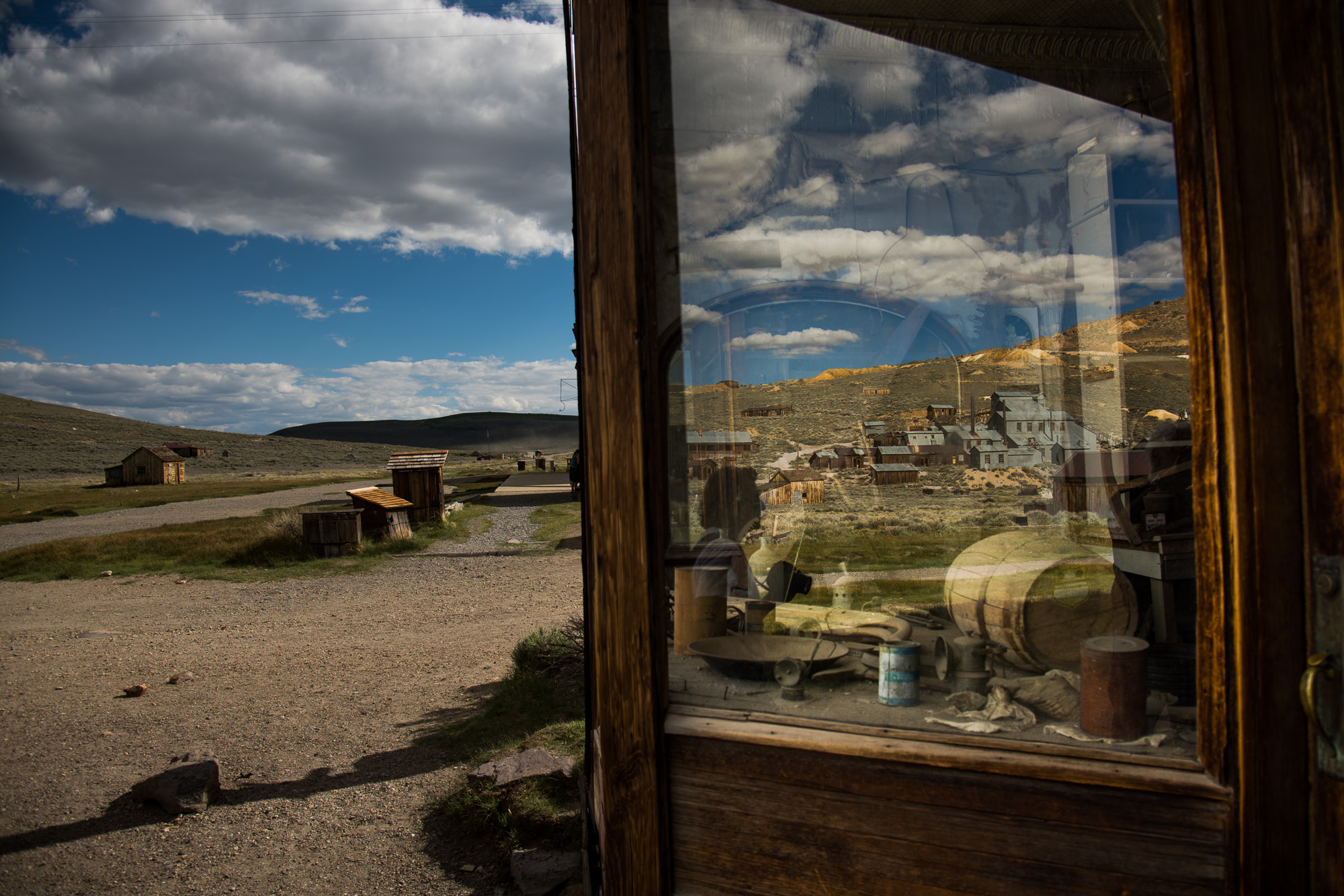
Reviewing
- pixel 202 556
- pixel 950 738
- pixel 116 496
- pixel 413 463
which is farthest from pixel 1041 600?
pixel 116 496

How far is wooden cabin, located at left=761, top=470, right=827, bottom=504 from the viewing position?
10.1 feet

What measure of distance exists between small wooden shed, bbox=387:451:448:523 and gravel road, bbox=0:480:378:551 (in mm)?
6765

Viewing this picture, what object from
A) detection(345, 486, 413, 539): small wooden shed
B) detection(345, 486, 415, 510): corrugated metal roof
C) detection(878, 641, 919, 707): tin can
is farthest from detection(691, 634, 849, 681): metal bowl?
detection(345, 486, 415, 510): corrugated metal roof

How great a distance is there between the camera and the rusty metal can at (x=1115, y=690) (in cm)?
167

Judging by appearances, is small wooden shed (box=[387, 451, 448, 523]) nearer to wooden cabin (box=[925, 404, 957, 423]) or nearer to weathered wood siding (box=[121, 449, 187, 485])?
wooden cabin (box=[925, 404, 957, 423])

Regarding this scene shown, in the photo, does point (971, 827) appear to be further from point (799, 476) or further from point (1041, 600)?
point (799, 476)

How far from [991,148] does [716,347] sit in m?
1.89

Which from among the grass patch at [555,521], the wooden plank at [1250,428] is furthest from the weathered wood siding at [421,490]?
the wooden plank at [1250,428]

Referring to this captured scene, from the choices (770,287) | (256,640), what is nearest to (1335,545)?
(770,287)

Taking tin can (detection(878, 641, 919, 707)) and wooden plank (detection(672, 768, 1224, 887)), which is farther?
tin can (detection(878, 641, 919, 707))

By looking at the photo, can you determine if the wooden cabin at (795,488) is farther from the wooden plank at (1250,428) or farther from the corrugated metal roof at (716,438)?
the wooden plank at (1250,428)

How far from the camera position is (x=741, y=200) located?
9.18 feet

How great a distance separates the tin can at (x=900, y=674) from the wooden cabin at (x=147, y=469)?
49335 mm

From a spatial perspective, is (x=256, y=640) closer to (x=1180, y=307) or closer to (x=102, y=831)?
(x=102, y=831)
